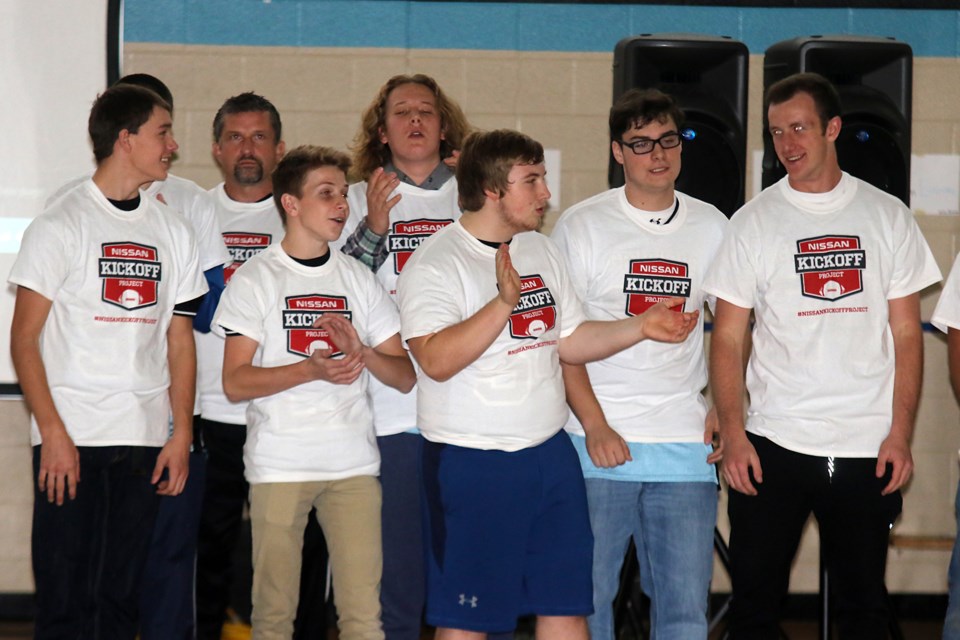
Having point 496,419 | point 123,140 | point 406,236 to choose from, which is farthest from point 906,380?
point 123,140

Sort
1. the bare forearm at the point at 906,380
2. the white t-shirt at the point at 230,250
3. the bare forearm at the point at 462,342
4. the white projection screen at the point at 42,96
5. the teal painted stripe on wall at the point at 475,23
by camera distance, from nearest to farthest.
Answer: the bare forearm at the point at 462,342, the bare forearm at the point at 906,380, the white t-shirt at the point at 230,250, the white projection screen at the point at 42,96, the teal painted stripe on wall at the point at 475,23

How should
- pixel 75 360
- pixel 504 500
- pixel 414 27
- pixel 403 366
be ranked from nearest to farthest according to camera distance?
pixel 504 500
pixel 75 360
pixel 403 366
pixel 414 27

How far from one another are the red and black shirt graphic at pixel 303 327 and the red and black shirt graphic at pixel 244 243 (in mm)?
597

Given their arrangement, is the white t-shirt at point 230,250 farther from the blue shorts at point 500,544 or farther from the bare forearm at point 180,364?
the blue shorts at point 500,544

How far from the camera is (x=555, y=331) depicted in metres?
2.95

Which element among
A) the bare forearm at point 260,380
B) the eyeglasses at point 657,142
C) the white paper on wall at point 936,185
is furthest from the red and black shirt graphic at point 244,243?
the white paper on wall at point 936,185

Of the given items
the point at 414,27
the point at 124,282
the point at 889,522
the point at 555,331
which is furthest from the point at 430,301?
the point at 414,27

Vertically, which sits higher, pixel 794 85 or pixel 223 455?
pixel 794 85

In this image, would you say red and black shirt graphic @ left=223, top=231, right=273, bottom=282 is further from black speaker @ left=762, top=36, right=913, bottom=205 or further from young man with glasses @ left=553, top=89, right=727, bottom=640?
black speaker @ left=762, top=36, right=913, bottom=205

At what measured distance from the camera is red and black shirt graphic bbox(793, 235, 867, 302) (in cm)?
308

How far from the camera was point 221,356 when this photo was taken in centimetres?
361

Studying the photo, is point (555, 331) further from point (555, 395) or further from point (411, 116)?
point (411, 116)

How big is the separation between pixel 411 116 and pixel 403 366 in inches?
35.1

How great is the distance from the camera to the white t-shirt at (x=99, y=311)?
2.98m
